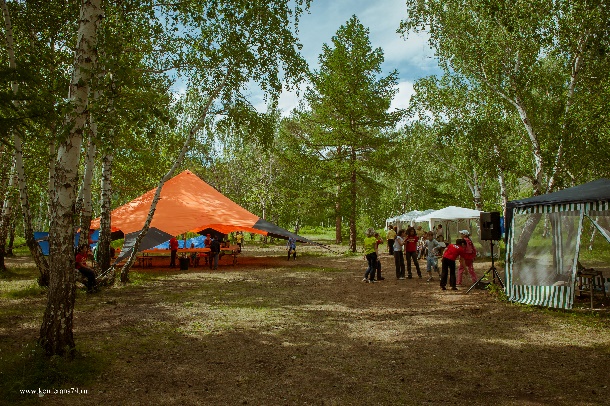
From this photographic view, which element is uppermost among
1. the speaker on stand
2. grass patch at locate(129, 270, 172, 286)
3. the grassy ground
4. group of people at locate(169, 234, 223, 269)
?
the speaker on stand

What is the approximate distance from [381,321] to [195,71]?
7.33 m

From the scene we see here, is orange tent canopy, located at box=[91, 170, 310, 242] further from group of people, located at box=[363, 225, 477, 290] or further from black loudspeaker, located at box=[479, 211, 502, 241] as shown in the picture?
black loudspeaker, located at box=[479, 211, 502, 241]

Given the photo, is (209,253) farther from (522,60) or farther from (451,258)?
(522,60)

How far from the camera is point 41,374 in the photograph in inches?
164

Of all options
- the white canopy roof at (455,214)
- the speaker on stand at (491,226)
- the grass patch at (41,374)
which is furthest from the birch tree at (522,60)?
the grass patch at (41,374)

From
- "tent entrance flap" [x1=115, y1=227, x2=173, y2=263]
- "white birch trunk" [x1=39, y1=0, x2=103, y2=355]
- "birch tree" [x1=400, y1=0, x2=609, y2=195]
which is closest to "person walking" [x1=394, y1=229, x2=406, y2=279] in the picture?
"birch tree" [x1=400, y1=0, x2=609, y2=195]

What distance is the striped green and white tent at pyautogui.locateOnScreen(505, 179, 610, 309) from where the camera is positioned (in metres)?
7.62

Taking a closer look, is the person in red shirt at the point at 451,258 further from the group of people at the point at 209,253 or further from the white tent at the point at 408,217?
the white tent at the point at 408,217

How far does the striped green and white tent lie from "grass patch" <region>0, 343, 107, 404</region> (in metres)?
7.54

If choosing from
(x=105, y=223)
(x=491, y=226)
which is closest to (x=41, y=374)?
(x=105, y=223)

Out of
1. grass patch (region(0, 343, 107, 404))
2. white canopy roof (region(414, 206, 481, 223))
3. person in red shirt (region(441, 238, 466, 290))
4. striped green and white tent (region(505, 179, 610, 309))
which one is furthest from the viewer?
white canopy roof (region(414, 206, 481, 223))

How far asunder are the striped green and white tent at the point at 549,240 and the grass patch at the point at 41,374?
754 centimetres

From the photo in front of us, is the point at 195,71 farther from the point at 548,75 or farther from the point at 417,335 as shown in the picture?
the point at 548,75

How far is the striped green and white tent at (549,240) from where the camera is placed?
7.62 m
